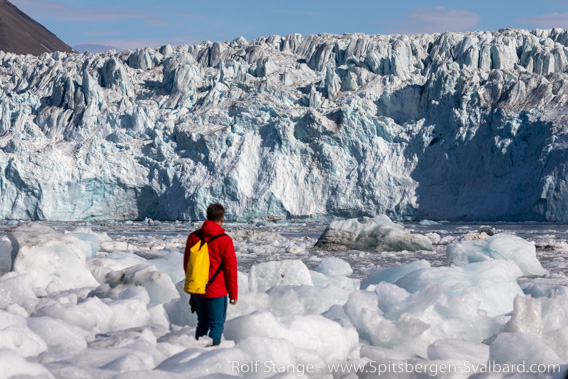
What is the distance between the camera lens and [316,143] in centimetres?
3281

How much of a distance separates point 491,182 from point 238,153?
12642mm

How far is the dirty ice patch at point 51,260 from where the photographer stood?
22.6 ft

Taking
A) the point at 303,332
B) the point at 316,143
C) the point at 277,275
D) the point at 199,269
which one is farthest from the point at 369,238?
the point at 316,143

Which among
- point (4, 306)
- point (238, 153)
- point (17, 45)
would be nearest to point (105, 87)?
point (238, 153)

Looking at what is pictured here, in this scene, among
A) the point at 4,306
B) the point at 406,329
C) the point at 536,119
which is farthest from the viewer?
the point at 536,119

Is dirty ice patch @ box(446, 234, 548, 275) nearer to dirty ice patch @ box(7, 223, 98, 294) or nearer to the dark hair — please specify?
dirty ice patch @ box(7, 223, 98, 294)

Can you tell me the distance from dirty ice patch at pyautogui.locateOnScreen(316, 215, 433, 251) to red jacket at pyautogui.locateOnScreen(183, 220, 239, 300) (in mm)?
11070

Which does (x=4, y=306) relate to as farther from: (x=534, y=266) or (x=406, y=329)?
(x=534, y=266)

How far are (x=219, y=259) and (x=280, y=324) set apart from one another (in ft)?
2.33

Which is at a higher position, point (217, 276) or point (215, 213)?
point (215, 213)

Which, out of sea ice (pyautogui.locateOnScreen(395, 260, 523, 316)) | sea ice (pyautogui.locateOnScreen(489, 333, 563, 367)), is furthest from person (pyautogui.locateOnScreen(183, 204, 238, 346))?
sea ice (pyautogui.locateOnScreen(395, 260, 523, 316))

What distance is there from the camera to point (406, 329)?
4.71 meters

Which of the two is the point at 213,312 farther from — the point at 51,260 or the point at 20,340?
the point at 51,260

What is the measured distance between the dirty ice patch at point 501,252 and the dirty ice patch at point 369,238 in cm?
422
